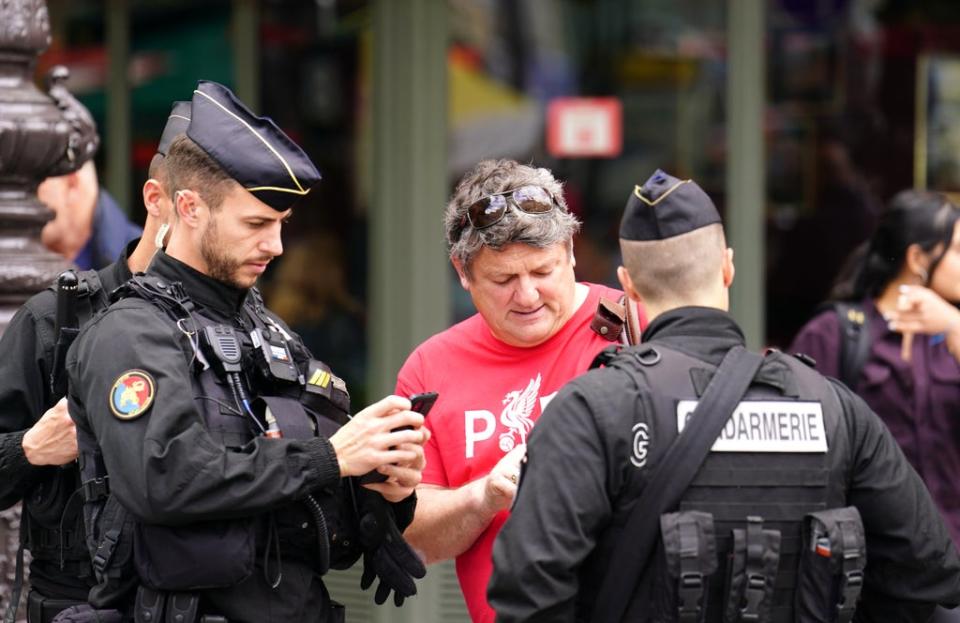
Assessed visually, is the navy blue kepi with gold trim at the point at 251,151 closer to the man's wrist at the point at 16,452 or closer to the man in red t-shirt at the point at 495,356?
the man in red t-shirt at the point at 495,356

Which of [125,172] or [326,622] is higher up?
[125,172]

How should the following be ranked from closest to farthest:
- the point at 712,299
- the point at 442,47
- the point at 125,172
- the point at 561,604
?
1. the point at 561,604
2. the point at 712,299
3. the point at 442,47
4. the point at 125,172

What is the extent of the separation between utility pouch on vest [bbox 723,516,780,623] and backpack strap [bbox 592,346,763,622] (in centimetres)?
15

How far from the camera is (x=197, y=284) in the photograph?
10.2 feet

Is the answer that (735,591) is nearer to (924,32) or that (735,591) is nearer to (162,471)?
(162,471)

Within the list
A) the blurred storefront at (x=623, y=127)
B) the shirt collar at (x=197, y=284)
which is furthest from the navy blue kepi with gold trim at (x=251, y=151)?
the blurred storefront at (x=623, y=127)

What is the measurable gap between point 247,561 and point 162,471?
0.26 metres

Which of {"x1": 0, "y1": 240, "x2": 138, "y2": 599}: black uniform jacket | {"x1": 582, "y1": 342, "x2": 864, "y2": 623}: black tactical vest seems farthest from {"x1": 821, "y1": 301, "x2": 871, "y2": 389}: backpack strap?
{"x1": 0, "y1": 240, "x2": 138, "y2": 599}: black uniform jacket

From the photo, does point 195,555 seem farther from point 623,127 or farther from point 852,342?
point 623,127

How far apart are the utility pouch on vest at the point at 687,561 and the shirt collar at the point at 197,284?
101 centimetres

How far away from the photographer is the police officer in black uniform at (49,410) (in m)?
3.42

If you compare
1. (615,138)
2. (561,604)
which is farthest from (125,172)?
(561,604)

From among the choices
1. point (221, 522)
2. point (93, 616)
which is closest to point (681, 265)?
point (221, 522)

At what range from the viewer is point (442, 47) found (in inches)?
257
